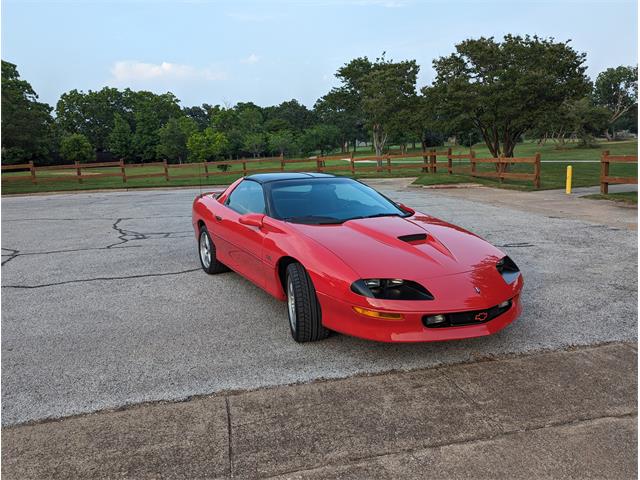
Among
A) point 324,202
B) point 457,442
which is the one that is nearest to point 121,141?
point 324,202

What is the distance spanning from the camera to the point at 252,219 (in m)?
4.45

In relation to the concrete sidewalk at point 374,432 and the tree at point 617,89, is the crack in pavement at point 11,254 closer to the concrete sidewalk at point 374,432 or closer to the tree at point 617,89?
the concrete sidewalk at point 374,432

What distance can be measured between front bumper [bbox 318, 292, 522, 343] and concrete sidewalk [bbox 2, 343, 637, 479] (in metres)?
0.26

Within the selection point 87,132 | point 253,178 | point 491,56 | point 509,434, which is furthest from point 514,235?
point 87,132

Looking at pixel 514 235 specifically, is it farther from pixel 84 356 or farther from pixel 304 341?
pixel 84 356

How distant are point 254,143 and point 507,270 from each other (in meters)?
62.3

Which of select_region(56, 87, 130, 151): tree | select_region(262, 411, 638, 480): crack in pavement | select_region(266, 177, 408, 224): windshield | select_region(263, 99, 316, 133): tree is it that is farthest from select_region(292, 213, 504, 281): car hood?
select_region(56, 87, 130, 151): tree

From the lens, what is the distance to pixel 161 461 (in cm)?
239

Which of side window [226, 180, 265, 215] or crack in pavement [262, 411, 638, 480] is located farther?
side window [226, 180, 265, 215]

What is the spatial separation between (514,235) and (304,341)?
5554 millimetres

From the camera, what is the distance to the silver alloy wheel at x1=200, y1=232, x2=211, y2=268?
5.87 meters

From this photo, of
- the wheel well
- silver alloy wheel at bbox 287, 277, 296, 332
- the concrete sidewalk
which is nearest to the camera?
the concrete sidewalk

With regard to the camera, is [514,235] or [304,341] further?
[514,235]

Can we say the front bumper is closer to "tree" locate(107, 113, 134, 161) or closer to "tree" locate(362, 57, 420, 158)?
"tree" locate(362, 57, 420, 158)
